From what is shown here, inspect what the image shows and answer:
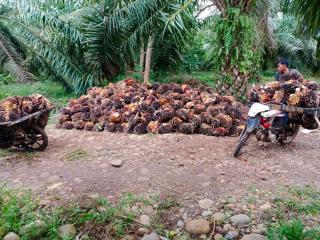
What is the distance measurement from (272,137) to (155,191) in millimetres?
1860

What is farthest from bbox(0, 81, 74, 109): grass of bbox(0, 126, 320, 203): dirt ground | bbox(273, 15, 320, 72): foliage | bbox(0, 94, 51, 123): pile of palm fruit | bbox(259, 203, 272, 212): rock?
bbox(273, 15, 320, 72): foliage

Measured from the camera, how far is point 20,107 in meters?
4.48

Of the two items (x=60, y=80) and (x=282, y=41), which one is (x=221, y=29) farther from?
(x=282, y=41)

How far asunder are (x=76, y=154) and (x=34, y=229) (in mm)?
1635

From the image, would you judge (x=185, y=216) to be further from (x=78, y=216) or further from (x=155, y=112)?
(x=155, y=112)

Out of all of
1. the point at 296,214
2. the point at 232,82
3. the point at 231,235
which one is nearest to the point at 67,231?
the point at 231,235

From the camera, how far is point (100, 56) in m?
8.52

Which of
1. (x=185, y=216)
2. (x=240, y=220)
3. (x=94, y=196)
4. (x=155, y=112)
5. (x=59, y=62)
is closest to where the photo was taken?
(x=240, y=220)

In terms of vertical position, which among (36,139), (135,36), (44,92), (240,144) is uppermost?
(135,36)

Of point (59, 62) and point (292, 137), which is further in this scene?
point (59, 62)

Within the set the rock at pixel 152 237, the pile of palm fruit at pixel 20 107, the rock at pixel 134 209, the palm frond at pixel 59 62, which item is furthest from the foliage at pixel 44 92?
the rock at pixel 152 237

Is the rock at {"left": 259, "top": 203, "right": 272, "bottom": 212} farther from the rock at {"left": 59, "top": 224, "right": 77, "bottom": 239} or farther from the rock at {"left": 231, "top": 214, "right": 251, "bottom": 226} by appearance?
the rock at {"left": 59, "top": 224, "right": 77, "bottom": 239}

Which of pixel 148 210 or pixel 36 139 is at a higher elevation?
pixel 36 139

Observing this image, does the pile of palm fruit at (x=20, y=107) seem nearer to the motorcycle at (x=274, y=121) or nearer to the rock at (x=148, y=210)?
the rock at (x=148, y=210)
